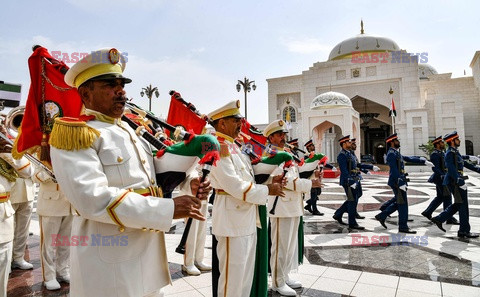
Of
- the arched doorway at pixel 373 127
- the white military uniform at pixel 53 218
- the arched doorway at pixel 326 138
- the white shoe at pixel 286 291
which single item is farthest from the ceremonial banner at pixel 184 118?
the arched doorway at pixel 373 127

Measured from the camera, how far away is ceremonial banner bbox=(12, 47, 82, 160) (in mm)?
2258

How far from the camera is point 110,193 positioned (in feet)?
4.78

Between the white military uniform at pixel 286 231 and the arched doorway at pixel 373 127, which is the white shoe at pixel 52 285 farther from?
the arched doorway at pixel 373 127

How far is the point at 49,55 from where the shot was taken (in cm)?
246

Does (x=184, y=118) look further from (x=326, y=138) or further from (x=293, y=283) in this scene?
(x=326, y=138)

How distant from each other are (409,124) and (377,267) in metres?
26.9

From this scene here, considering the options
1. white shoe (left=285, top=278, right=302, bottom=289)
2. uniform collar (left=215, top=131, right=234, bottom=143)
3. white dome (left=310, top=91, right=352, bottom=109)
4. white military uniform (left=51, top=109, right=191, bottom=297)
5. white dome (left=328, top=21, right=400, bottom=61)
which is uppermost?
white dome (left=328, top=21, right=400, bottom=61)

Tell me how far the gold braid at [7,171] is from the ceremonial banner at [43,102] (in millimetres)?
952

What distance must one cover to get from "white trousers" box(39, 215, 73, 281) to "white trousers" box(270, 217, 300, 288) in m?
2.57

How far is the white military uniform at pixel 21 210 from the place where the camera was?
4445 millimetres

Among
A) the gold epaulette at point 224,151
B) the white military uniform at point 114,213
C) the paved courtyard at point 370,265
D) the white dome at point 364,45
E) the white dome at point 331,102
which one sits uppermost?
the white dome at point 364,45

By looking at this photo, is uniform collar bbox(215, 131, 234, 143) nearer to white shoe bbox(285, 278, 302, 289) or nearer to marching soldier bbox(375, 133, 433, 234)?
white shoe bbox(285, 278, 302, 289)

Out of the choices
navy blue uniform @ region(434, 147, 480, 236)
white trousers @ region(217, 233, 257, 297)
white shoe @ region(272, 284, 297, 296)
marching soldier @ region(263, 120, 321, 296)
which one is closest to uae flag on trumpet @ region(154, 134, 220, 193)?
white trousers @ region(217, 233, 257, 297)

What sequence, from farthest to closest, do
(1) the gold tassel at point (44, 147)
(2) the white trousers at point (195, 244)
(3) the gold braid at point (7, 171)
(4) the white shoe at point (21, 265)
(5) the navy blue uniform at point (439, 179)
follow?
(5) the navy blue uniform at point (439, 179), (4) the white shoe at point (21, 265), (2) the white trousers at point (195, 244), (3) the gold braid at point (7, 171), (1) the gold tassel at point (44, 147)
